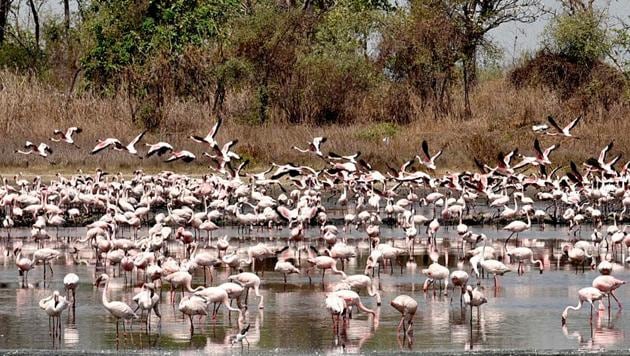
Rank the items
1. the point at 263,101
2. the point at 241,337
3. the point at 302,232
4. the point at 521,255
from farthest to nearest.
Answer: the point at 263,101, the point at 302,232, the point at 521,255, the point at 241,337

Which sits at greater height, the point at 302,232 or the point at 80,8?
the point at 80,8

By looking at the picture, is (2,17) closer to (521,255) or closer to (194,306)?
(521,255)

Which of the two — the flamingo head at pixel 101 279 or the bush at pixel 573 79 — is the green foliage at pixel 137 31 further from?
the flamingo head at pixel 101 279

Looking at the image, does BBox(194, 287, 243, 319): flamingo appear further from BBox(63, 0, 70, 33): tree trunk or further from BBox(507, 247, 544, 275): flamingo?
BBox(63, 0, 70, 33): tree trunk

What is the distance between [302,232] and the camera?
2138cm

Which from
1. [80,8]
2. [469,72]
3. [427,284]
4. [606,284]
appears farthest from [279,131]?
[606,284]

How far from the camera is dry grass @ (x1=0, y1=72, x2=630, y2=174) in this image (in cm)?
3678

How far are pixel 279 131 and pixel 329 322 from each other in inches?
1015

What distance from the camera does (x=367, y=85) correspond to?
143 feet

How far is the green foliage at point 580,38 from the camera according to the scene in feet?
147

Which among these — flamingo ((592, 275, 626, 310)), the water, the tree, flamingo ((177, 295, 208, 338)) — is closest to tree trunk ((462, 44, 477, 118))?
the tree

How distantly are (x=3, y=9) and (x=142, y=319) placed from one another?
4037 centimetres

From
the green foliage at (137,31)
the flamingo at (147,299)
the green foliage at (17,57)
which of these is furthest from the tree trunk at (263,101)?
the flamingo at (147,299)

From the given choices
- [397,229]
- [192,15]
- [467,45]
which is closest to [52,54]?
[192,15]
